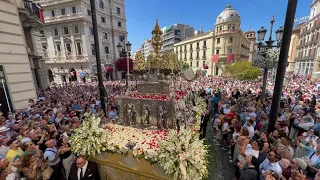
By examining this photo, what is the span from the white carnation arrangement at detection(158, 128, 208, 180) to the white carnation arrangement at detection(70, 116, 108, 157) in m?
2.05

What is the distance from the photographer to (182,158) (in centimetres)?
360

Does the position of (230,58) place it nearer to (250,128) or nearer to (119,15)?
(119,15)

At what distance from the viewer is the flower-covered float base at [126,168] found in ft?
13.5

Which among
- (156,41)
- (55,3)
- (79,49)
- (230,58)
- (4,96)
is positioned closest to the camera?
(156,41)

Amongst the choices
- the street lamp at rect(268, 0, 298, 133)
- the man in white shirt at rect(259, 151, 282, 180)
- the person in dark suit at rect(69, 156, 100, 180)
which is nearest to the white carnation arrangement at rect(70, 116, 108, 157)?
the person in dark suit at rect(69, 156, 100, 180)

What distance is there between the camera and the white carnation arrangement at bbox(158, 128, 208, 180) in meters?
3.63

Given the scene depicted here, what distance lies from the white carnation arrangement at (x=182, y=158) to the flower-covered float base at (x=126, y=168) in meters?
0.41

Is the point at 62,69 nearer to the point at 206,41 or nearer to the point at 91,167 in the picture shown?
the point at 91,167

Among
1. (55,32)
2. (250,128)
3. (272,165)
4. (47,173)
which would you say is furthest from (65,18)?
(272,165)

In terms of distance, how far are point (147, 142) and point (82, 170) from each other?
2.12 meters

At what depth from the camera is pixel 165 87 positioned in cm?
758

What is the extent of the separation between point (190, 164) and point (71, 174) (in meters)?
3.44

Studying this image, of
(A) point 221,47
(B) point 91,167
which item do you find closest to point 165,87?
(B) point 91,167

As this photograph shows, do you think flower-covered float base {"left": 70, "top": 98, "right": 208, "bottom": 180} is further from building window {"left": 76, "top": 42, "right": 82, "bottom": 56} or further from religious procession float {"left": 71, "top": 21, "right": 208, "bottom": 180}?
building window {"left": 76, "top": 42, "right": 82, "bottom": 56}
